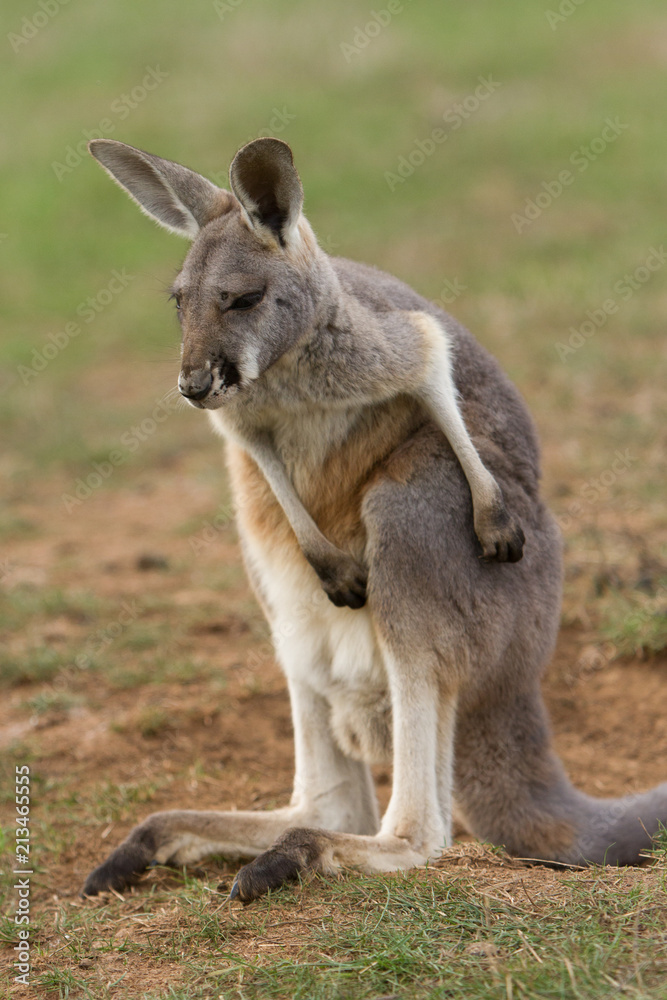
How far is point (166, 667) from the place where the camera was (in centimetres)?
489

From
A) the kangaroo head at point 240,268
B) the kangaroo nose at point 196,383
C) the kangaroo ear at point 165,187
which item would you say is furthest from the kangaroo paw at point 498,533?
the kangaroo ear at point 165,187

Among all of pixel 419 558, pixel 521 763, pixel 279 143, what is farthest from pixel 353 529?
pixel 279 143

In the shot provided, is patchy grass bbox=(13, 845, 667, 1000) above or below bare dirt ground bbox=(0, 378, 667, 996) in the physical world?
below

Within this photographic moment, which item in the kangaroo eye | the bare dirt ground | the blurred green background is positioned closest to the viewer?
the kangaroo eye

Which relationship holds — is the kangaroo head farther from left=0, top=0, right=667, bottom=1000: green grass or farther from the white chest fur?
left=0, top=0, right=667, bottom=1000: green grass

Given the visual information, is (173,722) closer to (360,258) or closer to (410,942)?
(410,942)

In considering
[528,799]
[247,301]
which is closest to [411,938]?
[528,799]

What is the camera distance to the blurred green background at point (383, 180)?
7.85m

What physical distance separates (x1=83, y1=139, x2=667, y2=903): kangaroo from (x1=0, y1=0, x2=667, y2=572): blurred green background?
2409 millimetres

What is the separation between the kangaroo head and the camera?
291 cm

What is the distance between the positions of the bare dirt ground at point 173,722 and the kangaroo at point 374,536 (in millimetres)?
270

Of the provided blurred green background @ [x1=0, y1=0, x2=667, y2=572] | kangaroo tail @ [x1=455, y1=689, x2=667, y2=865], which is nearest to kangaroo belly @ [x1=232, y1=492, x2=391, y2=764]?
kangaroo tail @ [x1=455, y1=689, x2=667, y2=865]

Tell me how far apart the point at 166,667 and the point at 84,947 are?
2125mm

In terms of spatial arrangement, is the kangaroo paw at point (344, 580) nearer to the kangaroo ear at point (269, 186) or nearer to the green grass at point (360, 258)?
the green grass at point (360, 258)
